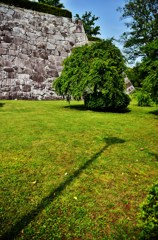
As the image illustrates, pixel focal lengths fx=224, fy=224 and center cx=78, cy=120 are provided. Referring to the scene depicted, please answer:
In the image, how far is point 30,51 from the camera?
15.1m

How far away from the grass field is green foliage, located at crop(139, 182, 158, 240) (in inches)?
16.5

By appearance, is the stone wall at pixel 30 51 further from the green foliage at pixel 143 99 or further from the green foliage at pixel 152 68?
the green foliage at pixel 152 68

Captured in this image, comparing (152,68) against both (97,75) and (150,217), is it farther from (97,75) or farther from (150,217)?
(150,217)

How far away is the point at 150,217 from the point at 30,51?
1475cm

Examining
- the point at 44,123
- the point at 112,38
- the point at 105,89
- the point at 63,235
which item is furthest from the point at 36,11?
the point at 63,235

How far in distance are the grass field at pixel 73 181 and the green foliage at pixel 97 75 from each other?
3864mm

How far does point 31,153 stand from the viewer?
174 inches

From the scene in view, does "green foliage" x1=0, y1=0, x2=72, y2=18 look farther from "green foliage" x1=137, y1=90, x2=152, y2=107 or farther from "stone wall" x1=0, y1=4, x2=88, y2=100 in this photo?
"green foliage" x1=137, y1=90, x2=152, y2=107

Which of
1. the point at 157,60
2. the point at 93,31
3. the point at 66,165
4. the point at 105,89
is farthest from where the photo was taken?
the point at 93,31

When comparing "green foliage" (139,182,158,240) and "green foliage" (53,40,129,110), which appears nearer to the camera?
"green foliage" (139,182,158,240)

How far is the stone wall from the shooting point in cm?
1407

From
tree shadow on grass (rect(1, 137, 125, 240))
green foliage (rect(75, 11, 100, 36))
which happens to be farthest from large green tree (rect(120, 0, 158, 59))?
tree shadow on grass (rect(1, 137, 125, 240))

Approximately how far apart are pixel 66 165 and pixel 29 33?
1365cm

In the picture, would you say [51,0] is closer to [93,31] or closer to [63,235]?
[93,31]
